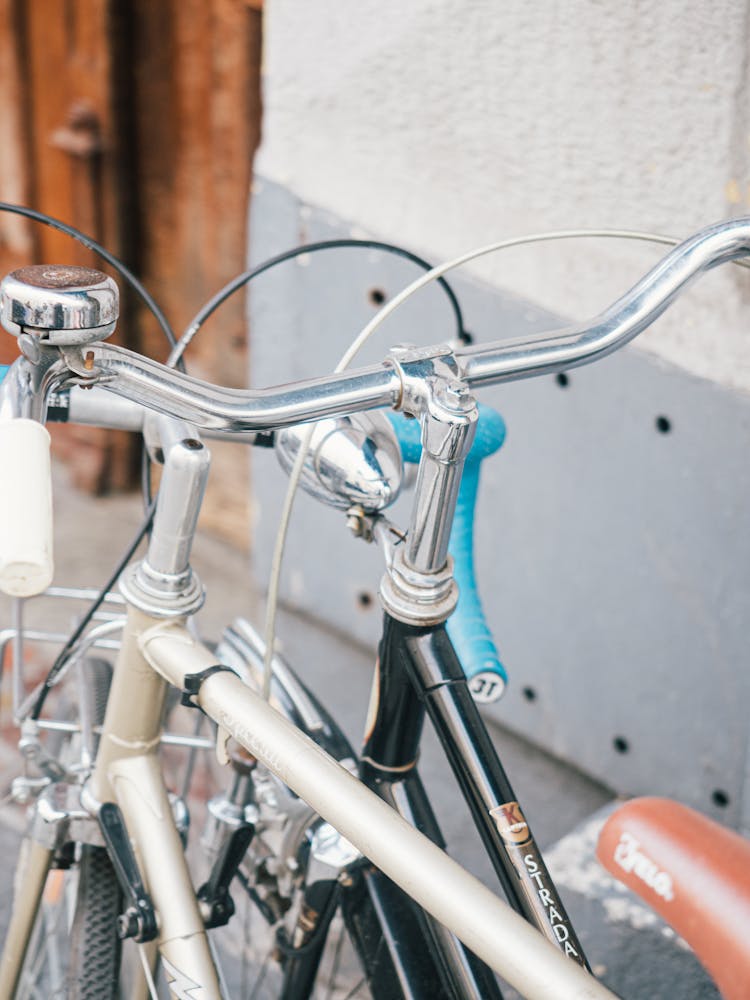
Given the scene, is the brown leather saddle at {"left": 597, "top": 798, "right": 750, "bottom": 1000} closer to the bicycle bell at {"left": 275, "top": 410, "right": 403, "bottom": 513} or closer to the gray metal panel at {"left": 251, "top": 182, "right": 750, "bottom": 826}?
the bicycle bell at {"left": 275, "top": 410, "right": 403, "bottom": 513}

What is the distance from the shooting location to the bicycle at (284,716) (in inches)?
37.8

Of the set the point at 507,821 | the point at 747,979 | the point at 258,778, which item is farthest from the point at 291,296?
the point at 747,979

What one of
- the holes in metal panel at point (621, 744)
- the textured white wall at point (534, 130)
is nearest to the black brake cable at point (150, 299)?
the textured white wall at point (534, 130)

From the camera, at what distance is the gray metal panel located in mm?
2168

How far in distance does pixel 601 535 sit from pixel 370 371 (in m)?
1.40

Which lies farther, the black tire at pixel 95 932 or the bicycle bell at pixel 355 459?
the black tire at pixel 95 932

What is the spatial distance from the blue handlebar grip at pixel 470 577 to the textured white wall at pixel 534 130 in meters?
0.93

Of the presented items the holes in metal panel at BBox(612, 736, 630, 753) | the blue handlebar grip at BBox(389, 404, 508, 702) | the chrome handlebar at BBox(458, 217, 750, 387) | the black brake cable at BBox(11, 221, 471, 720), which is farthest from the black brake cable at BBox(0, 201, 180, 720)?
the holes in metal panel at BBox(612, 736, 630, 753)

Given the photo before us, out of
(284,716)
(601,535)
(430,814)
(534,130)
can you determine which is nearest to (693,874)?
(430,814)

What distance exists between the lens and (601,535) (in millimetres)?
2354

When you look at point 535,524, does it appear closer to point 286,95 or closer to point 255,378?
point 255,378

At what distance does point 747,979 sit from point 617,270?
143cm

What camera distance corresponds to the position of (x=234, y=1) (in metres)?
2.89

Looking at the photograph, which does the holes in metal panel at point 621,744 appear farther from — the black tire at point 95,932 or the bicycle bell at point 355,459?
the bicycle bell at point 355,459
